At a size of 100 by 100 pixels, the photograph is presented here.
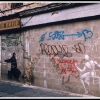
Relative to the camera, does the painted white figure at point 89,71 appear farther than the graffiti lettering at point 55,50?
No

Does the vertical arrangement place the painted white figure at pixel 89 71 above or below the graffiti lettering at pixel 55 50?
below

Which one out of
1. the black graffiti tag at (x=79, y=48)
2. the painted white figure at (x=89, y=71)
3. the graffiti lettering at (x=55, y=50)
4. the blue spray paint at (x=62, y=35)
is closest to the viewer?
the painted white figure at (x=89, y=71)

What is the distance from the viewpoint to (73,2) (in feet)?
23.6

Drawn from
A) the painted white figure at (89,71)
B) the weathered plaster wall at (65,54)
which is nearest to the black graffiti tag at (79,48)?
the weathered plaster wall at (65,54)

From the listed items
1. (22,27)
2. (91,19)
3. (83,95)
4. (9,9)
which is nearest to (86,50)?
(91,19)

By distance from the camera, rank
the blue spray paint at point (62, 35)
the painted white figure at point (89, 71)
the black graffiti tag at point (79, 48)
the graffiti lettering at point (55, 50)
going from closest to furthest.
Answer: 1. the painted white figure at point (89, 71)
2. the blue spray paint at point (62, 35)
3. the black graffiti tag at point (79, 48)
4. the graffiti lettering at point (55, 50)

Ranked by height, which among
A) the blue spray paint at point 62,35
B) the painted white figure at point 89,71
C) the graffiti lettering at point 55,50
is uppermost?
the blue spray paint at point 62,35

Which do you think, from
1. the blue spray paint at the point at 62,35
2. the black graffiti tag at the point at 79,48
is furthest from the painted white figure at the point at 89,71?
the blue spray paint at the point at 62,35

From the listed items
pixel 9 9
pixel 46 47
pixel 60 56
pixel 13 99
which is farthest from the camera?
pixel 9 9

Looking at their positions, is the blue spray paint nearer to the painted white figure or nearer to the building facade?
the building facade

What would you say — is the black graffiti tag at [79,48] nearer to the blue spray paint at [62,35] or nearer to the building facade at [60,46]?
the building facade at [60,46]

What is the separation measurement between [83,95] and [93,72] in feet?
3.35

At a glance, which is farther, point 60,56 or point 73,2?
point 60,56

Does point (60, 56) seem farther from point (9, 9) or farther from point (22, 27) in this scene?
point (9, 9)
